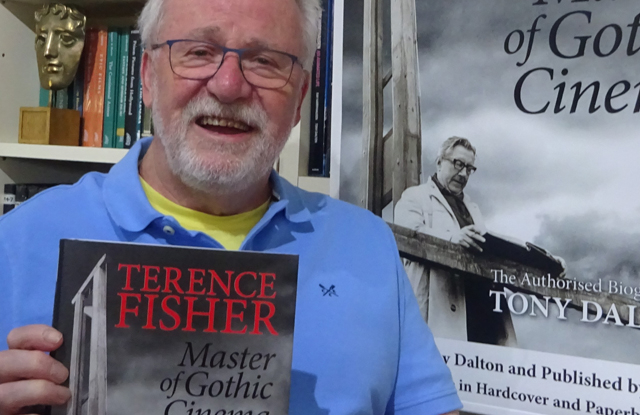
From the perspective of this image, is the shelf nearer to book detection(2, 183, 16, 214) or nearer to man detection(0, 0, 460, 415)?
book detection(2, 183, 16, 214)

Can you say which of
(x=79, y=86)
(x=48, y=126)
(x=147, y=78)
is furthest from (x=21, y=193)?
(x=147, y=78)

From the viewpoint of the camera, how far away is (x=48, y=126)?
1152 mm

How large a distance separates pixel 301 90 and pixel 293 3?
145mm

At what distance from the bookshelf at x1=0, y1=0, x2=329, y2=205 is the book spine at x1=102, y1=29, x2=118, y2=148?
0.07 m

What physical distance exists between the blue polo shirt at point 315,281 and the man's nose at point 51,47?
50cm

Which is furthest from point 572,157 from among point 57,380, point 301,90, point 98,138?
point 98,138

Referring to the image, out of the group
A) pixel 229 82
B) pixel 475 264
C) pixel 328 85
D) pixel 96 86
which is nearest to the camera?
pixel 229 82

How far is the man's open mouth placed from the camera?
2.38 ft

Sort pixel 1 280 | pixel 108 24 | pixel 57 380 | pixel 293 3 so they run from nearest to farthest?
pixel 57 380
pixel 1 280
pixel 293 3
pixel 108 24

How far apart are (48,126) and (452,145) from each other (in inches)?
38.4

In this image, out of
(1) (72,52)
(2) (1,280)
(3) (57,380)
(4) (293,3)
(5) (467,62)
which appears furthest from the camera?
(1) (72,52)

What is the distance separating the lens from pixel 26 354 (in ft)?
1.65

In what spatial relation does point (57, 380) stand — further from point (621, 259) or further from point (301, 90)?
point (621, 259)

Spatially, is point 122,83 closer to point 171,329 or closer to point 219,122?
point 219,122
